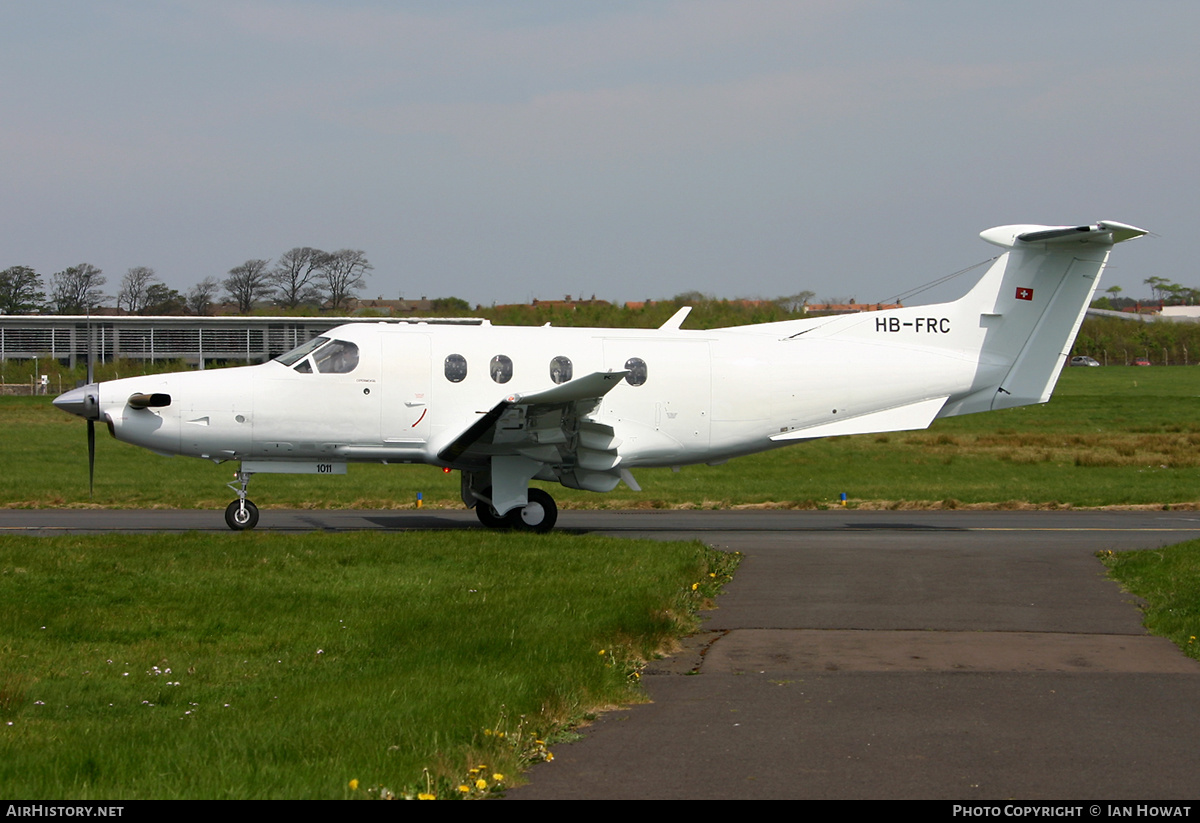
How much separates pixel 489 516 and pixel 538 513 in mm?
1107

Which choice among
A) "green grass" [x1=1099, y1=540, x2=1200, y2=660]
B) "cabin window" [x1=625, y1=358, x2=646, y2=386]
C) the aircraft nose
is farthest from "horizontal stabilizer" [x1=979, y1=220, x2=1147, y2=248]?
the aircraft nose

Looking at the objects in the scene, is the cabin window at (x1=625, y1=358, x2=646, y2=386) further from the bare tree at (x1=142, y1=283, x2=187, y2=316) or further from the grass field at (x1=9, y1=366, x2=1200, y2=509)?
the bare tree at (x1=142, y1=283, x2=187, y2=316)

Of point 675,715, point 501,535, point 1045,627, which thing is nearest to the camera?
point 675,715

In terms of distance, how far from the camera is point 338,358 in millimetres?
16797

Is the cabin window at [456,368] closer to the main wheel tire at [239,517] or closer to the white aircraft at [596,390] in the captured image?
the white aircraft at [596,390]

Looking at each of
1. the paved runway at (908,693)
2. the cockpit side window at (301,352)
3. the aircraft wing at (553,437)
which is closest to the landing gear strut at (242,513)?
the cockpit side window at (301,352)

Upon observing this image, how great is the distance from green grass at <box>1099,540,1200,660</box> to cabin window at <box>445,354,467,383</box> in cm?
918

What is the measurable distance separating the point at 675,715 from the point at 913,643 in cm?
320

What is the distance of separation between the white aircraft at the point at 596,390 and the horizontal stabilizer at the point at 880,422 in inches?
1.2

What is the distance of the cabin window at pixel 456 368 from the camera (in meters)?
16.9

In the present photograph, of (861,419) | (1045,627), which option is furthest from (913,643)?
(861,419)

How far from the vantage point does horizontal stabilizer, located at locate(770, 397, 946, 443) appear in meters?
18.0

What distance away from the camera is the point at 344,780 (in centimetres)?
537

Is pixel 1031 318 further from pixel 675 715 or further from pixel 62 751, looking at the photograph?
pixel 62 751
